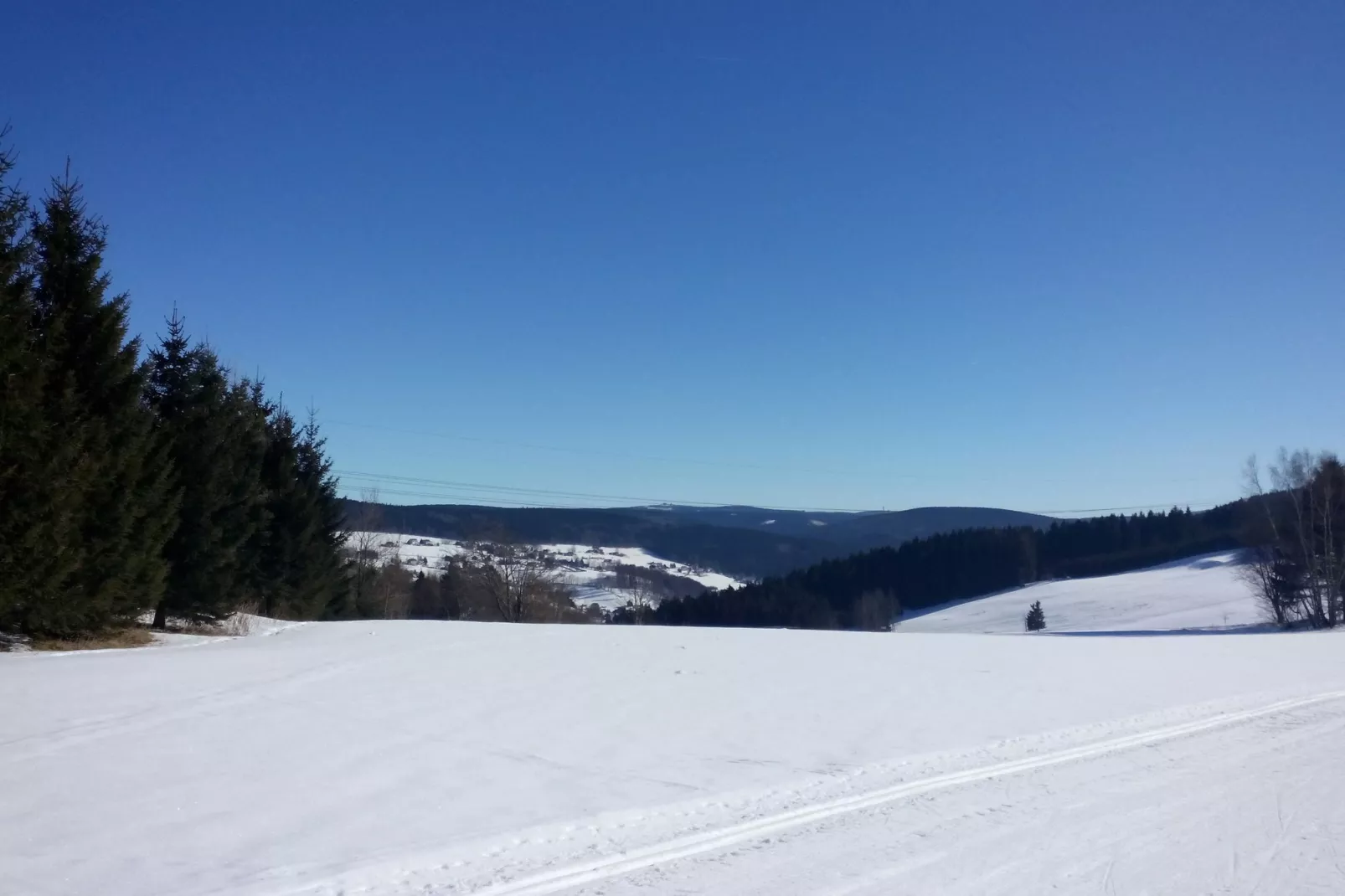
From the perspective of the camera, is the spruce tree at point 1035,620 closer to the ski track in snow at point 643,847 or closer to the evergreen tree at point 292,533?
the evergreen tree at point 292,533

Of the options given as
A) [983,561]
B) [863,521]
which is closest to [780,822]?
[983,561]

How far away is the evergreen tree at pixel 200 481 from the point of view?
73.4ft

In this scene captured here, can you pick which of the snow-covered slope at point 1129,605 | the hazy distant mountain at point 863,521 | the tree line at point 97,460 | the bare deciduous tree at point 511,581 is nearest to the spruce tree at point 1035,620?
the snow-covered slope at point 1129,605

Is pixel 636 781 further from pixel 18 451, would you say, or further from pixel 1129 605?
pixel 1129 605

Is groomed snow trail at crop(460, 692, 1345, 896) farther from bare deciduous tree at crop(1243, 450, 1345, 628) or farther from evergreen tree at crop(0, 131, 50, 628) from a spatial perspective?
bare deciduous tree at crop(1243, 450, 1345, 628)

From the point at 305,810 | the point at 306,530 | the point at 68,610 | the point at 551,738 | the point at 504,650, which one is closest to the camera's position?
the point at 305,810

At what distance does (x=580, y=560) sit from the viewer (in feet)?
345

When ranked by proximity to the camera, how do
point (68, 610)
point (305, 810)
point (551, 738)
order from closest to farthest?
point (305, 810)
point (551, 738)
point (68, 610)

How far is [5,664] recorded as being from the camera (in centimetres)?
1375

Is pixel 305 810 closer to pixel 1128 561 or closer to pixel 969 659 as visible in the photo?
pixel 969 659

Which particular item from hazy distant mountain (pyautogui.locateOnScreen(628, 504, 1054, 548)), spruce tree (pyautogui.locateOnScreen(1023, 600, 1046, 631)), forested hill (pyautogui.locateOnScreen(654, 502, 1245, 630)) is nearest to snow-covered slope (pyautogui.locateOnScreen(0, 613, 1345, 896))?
spruce tree (pyautogui.locateOnScreen(1023, 600, 1046, 631))

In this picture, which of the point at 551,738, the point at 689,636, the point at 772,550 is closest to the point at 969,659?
the point at 689,636

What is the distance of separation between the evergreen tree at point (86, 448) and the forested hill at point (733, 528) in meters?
81.1

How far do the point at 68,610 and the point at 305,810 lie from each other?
470 inches
